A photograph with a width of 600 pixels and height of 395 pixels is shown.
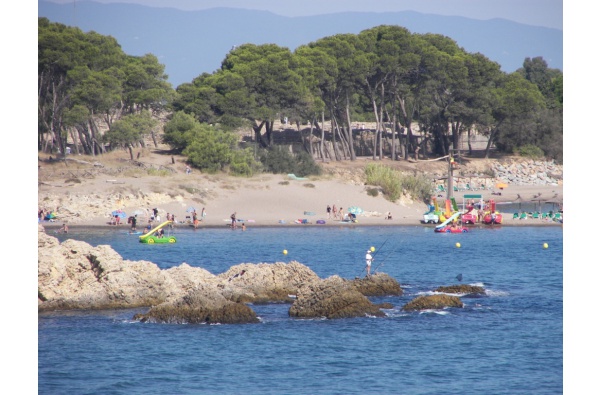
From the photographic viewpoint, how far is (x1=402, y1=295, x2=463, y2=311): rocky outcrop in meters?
26.3

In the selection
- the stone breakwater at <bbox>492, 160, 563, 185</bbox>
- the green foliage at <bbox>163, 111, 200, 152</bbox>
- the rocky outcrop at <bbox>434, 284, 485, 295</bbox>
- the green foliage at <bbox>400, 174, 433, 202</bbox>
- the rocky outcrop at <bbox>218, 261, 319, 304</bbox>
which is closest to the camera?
the rocky outcrop at <bbox>218, 261, 319, 304</bbox>

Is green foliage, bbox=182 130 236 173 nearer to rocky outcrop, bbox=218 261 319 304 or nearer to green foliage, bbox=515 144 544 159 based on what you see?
green foliage, bbox=515 144 544 159

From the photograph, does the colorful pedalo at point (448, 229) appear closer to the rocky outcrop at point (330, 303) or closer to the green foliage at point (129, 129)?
the green foliage at point (129, 129)

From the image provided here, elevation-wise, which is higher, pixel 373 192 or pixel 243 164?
pixel 243 164

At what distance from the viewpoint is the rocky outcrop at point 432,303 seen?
26.3 m

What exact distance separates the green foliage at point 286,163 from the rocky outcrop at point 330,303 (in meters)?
43.8

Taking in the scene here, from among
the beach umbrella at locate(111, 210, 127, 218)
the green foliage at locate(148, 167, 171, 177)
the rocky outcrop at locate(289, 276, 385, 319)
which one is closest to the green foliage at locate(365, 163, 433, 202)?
the green foliage at locate(148, 167, 171, 177)

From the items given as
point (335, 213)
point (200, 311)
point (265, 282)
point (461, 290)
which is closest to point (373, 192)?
point (335, 213)

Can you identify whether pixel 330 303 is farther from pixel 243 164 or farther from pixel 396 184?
pixel 243 164

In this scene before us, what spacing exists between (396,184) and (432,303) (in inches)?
1389

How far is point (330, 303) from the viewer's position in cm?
2517

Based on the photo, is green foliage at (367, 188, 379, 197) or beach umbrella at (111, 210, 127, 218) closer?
beach umbrella at (111, 210, 127, 218)

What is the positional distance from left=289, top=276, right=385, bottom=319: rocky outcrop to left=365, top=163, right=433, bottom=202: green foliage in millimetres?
35134
